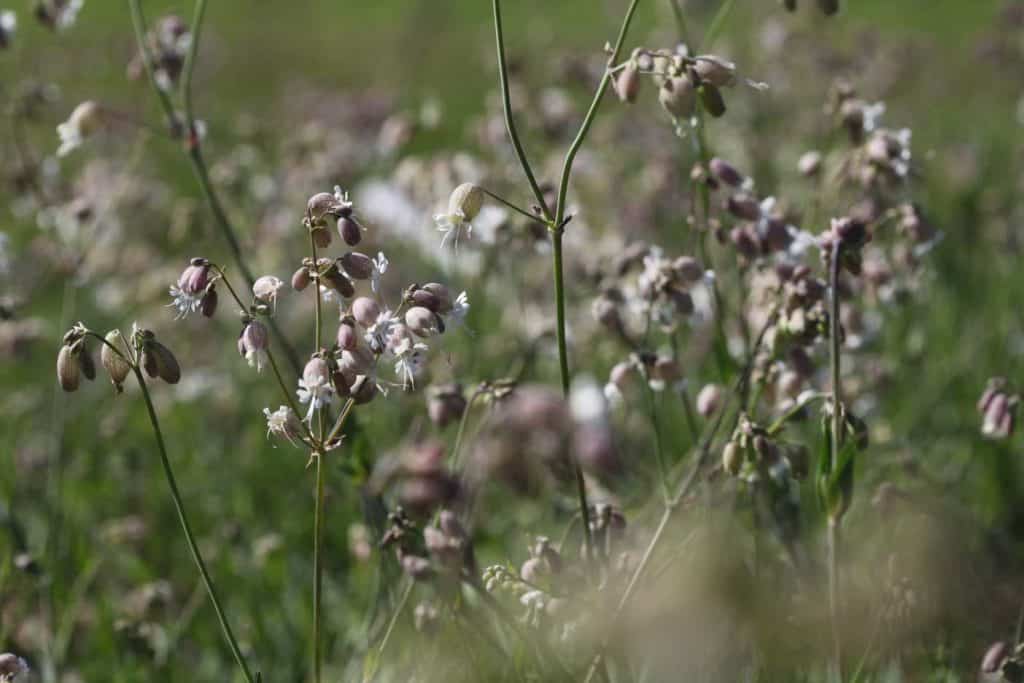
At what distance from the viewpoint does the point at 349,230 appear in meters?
1.93

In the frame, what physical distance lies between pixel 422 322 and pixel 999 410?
1.35 metres

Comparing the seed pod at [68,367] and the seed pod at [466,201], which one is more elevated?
the seed pod at [466,201]

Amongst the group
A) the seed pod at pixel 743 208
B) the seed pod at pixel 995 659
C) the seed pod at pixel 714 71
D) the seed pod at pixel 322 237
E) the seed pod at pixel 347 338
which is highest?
the seed pod at pixel 743 208

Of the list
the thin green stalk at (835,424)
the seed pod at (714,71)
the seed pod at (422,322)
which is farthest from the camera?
the thin green stalk at (835,424)

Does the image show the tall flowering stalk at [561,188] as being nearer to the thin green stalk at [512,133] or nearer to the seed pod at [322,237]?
the thin green stalk at [512,133]

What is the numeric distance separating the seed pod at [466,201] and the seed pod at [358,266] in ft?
0.56

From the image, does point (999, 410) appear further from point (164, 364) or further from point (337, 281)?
point (164, 364)

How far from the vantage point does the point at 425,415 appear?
10.7 ft

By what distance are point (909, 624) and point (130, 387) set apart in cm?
328

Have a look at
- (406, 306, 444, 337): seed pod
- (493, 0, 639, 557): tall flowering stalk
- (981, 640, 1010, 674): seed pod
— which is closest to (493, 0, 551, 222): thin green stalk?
(493, 0, 639, 557): tall flowering stalk

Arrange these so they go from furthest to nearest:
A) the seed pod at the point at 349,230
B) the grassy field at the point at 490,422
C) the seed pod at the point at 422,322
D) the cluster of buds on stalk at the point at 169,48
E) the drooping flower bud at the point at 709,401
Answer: the cluster of buds on stalk at the point at 169,48
the drooping flower bud at the point at 709,401
the grassy field at the point at 490,422
the seed pod at the point at 349,230
the seed pod at the point at 422,322

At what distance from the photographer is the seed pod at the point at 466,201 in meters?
2.01

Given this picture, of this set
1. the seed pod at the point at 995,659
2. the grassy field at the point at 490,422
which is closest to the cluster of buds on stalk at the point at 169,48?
the grassy field at the point at 490,422

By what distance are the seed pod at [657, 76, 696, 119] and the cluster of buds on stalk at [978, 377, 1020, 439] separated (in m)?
Result: 1.01
